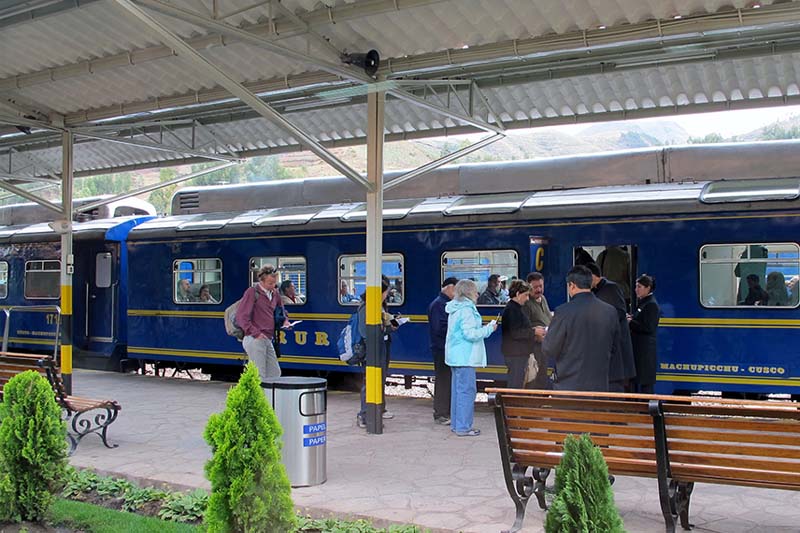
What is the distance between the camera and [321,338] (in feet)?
41.6

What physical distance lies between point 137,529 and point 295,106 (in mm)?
7669

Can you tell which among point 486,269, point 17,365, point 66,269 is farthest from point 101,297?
point 486,269

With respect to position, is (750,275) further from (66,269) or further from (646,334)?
(66,269)

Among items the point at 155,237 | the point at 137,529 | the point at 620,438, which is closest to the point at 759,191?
the point at 620,438

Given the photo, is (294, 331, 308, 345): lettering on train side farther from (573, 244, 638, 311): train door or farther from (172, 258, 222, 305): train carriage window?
(573, 244, 638, 311): train door

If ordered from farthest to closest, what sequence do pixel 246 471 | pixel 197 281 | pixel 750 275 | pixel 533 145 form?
pixel 533 145, pixel 197 281, pixel 750 275, pixel 246 471

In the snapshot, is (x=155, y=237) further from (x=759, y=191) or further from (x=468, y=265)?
(x=759, y=191)

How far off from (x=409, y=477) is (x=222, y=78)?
13.8ft

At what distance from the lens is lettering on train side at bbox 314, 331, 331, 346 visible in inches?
497

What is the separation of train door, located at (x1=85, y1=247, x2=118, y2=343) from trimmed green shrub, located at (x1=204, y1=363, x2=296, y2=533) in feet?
37.0

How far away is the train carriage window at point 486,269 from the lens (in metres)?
11.1

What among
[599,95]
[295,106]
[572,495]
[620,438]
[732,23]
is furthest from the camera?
[295,106]

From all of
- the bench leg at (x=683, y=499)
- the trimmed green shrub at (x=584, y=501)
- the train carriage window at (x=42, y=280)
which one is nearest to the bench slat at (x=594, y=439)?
the bench leg at (x=683, y=499)

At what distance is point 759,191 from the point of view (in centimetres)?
971
